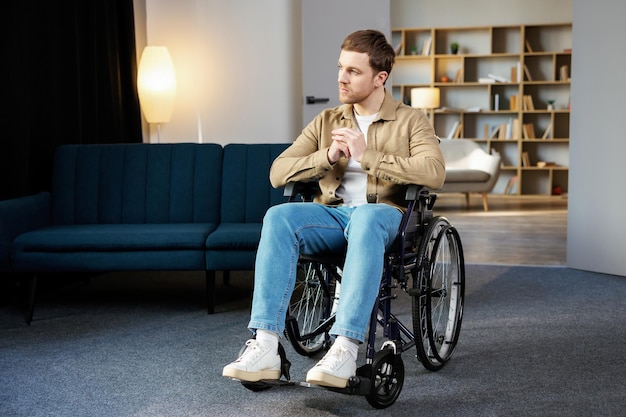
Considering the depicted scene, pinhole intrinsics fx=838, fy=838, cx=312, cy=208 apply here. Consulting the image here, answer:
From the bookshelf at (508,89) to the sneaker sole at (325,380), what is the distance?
8.26 meters

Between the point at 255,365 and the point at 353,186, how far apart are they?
2.40ft

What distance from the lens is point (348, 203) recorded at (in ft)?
8.89

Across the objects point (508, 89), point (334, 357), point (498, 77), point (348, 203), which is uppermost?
point (498, 77)

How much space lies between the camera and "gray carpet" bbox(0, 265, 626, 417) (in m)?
2.42

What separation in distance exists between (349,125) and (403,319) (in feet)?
3.77

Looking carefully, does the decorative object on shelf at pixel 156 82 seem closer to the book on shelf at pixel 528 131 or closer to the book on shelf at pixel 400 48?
the book on shelf at pixel 400 48

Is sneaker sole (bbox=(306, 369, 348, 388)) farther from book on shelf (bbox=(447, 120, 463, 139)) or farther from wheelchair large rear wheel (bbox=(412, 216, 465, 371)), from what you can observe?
book on shelf (bbox=(447, 120, 463, 139))

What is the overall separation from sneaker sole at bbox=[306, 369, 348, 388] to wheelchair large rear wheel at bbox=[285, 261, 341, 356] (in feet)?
1.59

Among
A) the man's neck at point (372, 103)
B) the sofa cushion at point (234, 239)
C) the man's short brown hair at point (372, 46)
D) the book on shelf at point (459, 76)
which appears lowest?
the sofa cushion at point (234, 239)

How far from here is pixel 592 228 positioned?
15.6 feet

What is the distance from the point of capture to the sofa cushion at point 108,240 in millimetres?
3607

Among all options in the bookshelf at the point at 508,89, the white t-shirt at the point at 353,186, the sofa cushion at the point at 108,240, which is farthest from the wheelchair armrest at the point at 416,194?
the bookshelf at the point at 508,89

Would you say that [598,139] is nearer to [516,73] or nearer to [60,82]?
[60,82]

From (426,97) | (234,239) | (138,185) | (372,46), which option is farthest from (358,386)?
(426,97)
